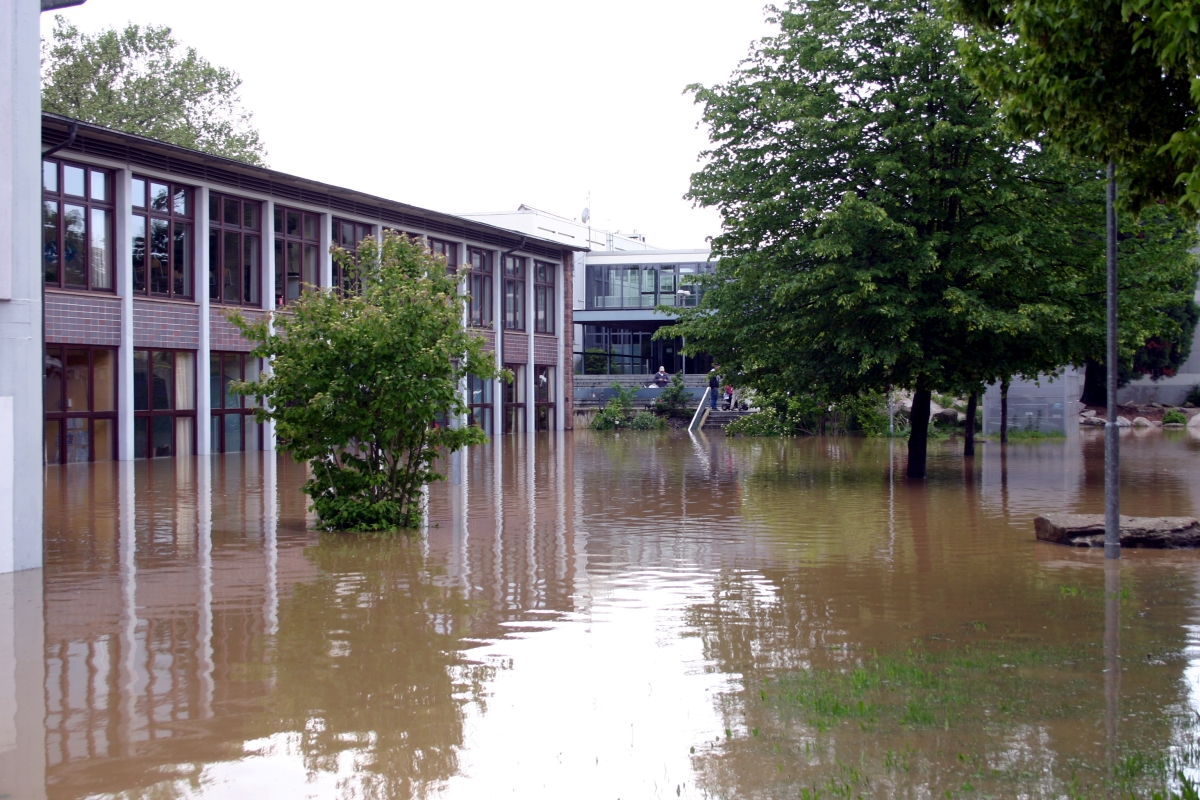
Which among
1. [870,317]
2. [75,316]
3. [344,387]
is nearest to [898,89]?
[870,317]

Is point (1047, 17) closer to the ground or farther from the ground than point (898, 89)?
closer to the ground

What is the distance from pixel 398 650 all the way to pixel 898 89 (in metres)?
15.8

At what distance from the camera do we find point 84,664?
309 inches

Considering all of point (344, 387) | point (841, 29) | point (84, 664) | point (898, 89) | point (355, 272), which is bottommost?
point (84, 664)

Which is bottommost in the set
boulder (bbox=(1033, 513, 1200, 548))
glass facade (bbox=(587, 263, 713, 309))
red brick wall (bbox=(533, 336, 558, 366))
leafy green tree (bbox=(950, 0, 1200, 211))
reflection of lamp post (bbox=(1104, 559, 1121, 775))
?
reflection of lamp post (bbox=(1104, 559, 1121, 775))

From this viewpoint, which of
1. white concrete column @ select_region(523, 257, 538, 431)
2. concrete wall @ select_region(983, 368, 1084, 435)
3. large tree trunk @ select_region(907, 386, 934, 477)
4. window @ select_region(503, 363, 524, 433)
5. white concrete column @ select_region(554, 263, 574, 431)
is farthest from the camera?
white concrete column @ select_region(554, 263, 574, 431)

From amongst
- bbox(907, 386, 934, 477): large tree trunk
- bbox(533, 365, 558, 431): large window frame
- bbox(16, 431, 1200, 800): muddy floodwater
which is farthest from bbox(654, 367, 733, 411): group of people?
bbox(16, 431, 1200, 800): muddy floodwater

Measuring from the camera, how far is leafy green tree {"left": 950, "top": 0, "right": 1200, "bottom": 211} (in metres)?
7.19

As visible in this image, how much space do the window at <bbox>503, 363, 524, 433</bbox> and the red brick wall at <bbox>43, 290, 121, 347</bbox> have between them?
18.0m

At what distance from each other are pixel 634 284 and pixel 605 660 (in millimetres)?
53301

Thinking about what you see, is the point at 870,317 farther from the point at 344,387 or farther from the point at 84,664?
the point at 84,664

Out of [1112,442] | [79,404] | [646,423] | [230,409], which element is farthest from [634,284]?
[1112,442]

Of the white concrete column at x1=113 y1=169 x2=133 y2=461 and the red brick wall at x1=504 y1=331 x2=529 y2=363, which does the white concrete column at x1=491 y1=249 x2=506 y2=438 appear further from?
the white concrete column at x1=113 y1=169 x2=133 y2=461

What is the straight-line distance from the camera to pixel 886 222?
19.1 m
